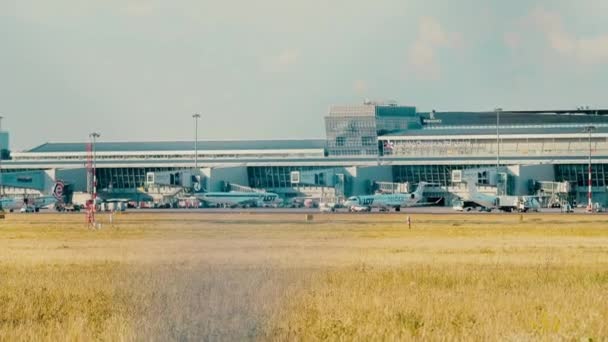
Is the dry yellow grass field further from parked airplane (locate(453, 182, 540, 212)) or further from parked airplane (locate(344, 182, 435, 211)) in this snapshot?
parked airplane (locate(344, 182, 435, 211))

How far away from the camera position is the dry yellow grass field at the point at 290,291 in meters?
28.0

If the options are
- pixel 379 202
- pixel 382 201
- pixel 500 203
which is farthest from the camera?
pixel 382 201

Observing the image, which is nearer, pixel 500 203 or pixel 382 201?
pixel 500 203

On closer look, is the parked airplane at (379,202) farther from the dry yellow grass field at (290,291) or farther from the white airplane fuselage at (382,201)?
the dry yellow grass field at (290,291)

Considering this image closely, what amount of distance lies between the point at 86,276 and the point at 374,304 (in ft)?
42.1

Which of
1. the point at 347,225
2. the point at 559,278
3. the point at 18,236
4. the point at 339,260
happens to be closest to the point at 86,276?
the point at 339,260

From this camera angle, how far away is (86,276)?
141ft

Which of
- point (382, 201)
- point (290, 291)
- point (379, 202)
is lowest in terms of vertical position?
point (290, 291)

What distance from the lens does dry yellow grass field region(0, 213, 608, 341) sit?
28.0 m

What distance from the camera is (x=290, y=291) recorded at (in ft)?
111

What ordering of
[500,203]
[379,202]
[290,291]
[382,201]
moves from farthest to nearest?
[382,201], [379,202], [500,203], [290,291]

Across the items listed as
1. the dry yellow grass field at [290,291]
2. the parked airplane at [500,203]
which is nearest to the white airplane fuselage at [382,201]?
the parked airplane at [500,203]

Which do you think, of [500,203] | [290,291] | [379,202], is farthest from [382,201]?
[290,291]

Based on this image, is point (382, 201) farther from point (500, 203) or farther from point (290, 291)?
point (290, 291)
